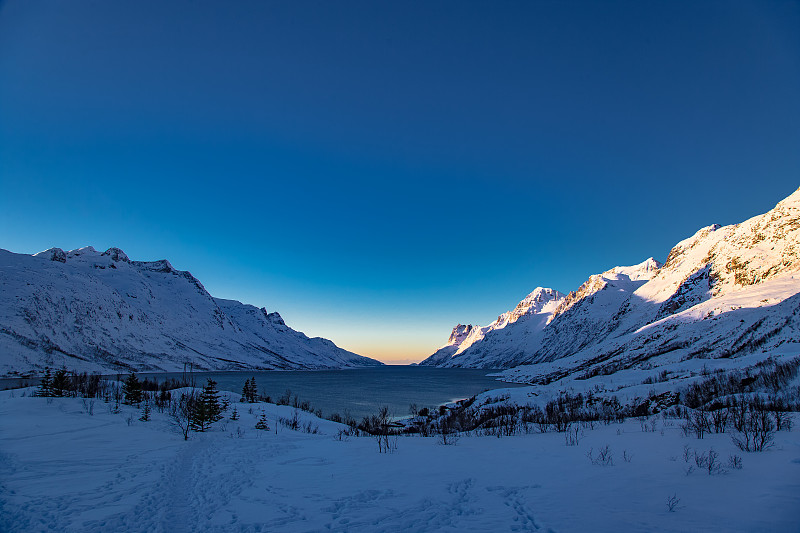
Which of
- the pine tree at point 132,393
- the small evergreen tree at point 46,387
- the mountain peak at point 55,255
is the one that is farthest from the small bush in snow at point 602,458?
the mountain peak at point 55,255

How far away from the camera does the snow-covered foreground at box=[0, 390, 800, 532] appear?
5.92m

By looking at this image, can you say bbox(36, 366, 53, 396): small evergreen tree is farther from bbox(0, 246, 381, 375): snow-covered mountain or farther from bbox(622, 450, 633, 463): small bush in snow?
bbox(0, 246, 381, 375): snow-covered mountain

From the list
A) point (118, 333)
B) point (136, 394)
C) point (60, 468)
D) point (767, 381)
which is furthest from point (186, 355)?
point (767, 381)

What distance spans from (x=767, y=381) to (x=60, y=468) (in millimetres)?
33868

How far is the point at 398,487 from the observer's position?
8.44 meters

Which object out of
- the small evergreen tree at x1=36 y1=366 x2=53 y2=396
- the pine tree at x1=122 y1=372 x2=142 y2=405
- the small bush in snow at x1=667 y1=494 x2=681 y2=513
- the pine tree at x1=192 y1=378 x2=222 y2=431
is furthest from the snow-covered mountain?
the small bush in snow at x1=667 y1=494 x2=681 y2=513

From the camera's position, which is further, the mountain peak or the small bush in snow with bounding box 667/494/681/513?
the mountain peak


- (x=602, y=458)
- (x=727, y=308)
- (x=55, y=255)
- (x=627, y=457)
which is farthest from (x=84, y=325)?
(x=727, y=308)

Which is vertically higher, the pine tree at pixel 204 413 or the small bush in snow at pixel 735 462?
the small bush in snow at pixel 735 462

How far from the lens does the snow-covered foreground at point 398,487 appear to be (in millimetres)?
5918

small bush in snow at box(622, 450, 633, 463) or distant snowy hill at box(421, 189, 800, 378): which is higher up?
distant snowy hill at box(421, 189, 800, 378)

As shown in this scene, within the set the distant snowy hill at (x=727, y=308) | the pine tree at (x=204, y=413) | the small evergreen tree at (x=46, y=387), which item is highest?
the distant snowy hill at (x=727, y=308)

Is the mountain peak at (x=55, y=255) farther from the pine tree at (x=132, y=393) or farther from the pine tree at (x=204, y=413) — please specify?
the pine tree at (x=204, y=413)

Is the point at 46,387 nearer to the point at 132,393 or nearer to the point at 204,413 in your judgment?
the point at 132,393
